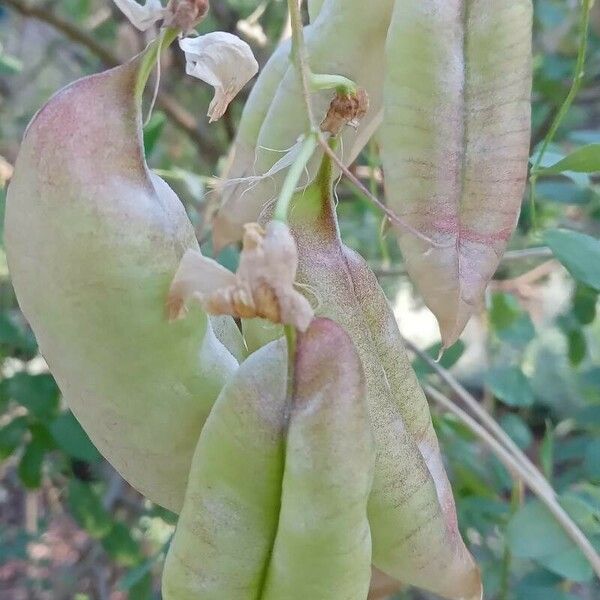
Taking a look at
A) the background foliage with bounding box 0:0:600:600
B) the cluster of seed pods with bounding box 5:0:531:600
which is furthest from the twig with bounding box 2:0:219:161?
the cluster of seed pods with bounding box 5:0:531:600

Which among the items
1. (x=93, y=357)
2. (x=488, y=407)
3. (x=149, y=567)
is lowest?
(x=488, y=407)

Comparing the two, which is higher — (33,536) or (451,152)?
(451,152)

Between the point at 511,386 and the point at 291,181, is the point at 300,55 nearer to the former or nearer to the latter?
the point at 291,181

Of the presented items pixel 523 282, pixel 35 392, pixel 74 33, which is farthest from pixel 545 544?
pixel 74 33

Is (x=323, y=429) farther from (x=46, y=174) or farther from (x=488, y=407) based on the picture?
(x=488, y=407)

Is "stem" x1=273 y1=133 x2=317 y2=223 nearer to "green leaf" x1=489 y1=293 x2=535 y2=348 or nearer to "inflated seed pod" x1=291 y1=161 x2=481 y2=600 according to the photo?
"inflated seed pod" x1=291 y1=161 x2=481 y2=600

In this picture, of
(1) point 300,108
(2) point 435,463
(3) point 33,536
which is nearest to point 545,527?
(2) point 435,463
